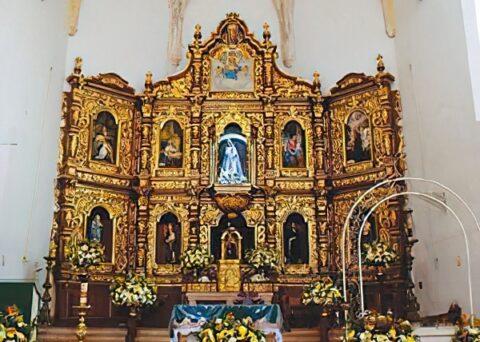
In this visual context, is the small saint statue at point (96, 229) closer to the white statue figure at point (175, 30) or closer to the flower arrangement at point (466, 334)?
the white statue figure at point (175, 30)

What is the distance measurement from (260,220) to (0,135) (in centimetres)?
664

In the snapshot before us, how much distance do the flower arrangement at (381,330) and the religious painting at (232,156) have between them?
8.90 meters

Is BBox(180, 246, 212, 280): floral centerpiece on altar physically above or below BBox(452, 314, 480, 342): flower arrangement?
above

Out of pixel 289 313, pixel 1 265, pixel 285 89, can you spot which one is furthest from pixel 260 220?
pixel 1 265

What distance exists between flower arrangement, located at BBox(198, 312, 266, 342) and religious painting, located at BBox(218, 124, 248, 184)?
8.86 m

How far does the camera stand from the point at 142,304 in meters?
13.0

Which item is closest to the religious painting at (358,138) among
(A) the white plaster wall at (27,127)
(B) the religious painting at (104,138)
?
(B) the religious painting at (104,138)

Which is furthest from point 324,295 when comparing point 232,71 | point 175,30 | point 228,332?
point 175,30

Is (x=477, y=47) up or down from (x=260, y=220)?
up

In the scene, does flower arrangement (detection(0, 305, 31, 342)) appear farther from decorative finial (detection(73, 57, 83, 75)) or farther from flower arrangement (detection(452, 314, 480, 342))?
decorative finial (detection(73, 57, 83, 75))

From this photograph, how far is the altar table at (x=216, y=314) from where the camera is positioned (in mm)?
10817

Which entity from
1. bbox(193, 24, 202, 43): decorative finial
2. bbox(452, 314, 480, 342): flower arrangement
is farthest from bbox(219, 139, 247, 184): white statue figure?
bbox(452, 314, 480, 342): flower arrangement

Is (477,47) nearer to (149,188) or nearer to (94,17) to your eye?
(149,188)

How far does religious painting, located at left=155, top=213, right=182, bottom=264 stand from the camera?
618 inches
